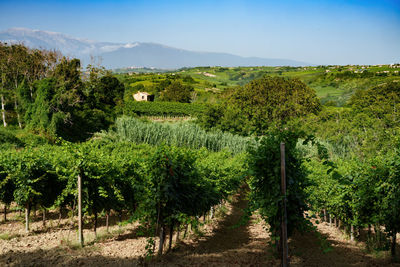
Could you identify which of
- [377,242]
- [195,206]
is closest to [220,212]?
[195,206]

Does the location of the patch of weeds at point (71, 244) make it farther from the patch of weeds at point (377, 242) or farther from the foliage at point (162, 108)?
the foliage at point (162, 108)

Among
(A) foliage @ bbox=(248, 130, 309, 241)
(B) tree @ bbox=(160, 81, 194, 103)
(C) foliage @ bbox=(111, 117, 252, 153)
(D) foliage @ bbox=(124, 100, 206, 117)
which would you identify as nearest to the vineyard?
(A) foliage @ bbox=(248, 130, 309, 241)

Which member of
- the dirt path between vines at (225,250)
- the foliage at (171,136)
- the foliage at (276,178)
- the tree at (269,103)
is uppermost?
the tree at (269,103)

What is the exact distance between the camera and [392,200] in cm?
602

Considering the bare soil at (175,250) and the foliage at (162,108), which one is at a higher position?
the foliage at (162,108)

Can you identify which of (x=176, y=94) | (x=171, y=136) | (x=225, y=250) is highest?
(x=176, y=94)

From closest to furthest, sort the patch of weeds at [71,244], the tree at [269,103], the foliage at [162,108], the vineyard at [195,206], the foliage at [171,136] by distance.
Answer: the vineyard at [195,206], the patch of weeds at [71,244], the foliage at [171,136], the tree at [269,103], the foliage at [162,108]

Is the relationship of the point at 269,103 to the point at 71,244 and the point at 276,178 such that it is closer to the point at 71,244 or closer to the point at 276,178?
the point at 71,244

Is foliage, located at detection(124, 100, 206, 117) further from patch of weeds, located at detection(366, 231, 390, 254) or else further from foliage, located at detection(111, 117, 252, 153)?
patch of weeds, located at detection(366, 231, 390, 254)

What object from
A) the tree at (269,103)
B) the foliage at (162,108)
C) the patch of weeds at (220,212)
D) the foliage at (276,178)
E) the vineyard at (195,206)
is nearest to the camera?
the foliage at (276,178)

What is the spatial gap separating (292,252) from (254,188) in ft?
7.43

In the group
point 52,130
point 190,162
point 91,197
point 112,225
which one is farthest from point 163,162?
point 52,130

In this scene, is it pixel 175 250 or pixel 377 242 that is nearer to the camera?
pixel 175 250

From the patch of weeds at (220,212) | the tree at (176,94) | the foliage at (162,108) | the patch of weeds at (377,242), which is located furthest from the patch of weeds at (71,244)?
the tree at (176,94)
